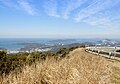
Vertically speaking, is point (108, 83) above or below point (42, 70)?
below

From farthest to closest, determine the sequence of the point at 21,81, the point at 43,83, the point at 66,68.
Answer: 1. the point at 66,68
2. the point at 43,83
3. the point at 21,81

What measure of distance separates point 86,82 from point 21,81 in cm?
238

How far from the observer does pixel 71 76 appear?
813 cm

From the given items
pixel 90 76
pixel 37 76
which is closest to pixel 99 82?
pixel 90 76

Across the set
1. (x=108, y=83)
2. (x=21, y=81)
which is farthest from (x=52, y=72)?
(x=108, y=83)

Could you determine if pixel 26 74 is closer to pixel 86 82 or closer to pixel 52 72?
pixel 52 72

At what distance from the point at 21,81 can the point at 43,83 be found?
0.96 m

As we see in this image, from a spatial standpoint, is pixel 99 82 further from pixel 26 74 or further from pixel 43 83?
pixel 26 74

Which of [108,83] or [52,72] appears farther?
[108,83]

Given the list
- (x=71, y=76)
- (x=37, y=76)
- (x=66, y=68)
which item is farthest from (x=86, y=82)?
(x=37, y=76)

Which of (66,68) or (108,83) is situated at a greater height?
(66,68)

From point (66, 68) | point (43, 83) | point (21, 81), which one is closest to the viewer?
point (21, 81)

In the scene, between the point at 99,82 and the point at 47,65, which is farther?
the point at 47,65

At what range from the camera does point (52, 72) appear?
8656 millimetres
